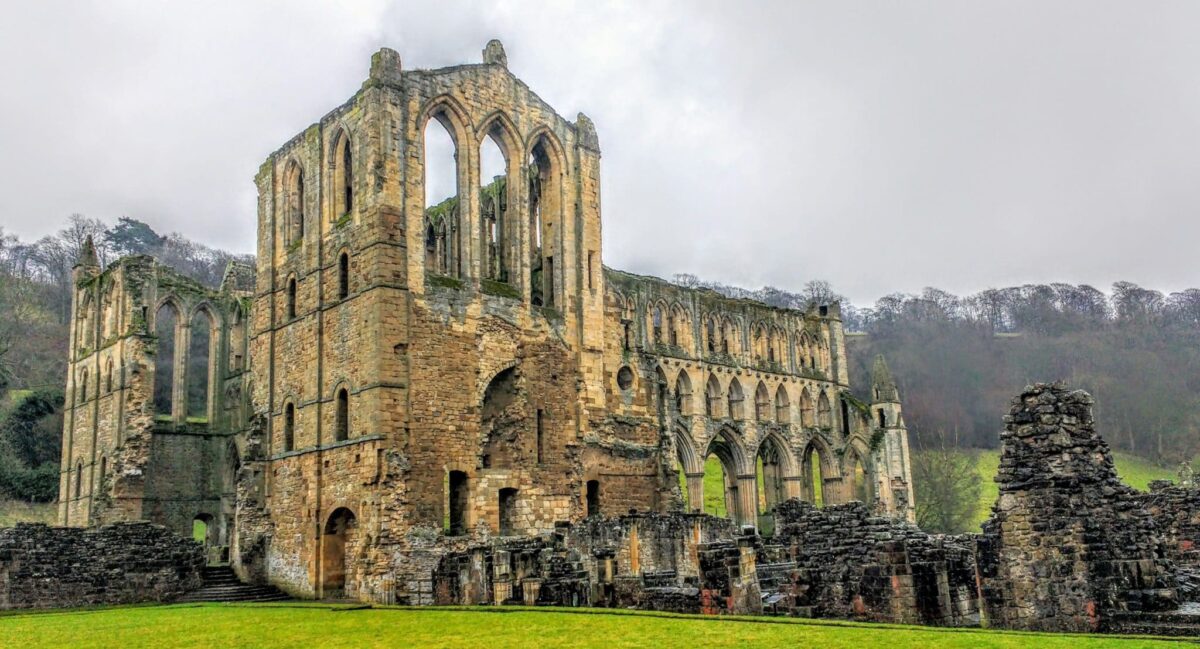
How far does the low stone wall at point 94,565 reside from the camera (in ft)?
71.0

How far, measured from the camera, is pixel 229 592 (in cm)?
2370

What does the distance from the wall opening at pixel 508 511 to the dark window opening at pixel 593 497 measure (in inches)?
108

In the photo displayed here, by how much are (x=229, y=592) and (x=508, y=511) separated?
20.6 ft

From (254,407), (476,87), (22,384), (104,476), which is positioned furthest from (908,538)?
(22,384)

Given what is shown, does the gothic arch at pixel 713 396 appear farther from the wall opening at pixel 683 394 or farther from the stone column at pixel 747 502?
the stone column at pixel 747 502

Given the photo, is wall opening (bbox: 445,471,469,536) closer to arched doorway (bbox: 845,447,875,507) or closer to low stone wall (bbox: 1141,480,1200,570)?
low stone wall (bbox: 1141,480,1200,570)

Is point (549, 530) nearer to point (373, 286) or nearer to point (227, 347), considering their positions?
point (373, 286)

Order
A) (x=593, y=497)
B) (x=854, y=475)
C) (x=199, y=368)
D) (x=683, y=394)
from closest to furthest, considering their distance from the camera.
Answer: (x=593, y=497), (x=683, y=394), (x=854, y=475), (x=199, y=368)

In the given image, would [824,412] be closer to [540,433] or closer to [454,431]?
[540,433]

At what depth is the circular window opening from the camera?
91.8 feet

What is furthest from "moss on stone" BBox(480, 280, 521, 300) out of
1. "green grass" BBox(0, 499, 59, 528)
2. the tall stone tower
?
the tall stone tower

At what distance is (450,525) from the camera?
76.6ft

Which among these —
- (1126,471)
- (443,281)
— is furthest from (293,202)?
(1126,471)

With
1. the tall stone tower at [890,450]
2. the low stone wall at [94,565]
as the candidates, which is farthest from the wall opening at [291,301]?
the tall stone tower at [890,450]
